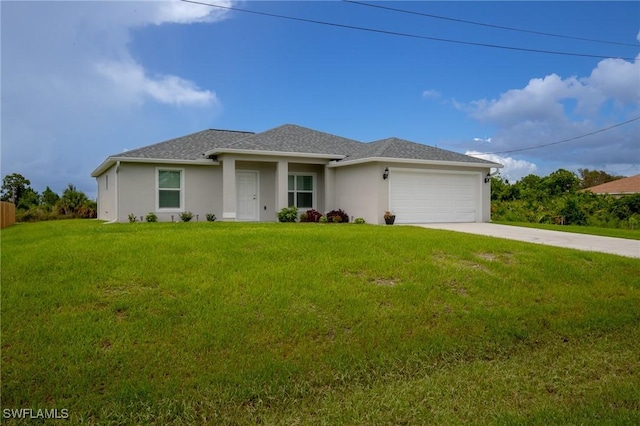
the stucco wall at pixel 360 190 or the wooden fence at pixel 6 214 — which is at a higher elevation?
the stucco wall at pixel 360 190

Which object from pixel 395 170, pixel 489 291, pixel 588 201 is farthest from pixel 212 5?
pixel 588 201

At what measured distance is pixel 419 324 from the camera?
5.82 meters

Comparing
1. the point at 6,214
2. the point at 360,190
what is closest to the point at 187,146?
the point at 360,190

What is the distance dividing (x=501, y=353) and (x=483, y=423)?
180 centimetres

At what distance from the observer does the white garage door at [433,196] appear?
16922 millimetres

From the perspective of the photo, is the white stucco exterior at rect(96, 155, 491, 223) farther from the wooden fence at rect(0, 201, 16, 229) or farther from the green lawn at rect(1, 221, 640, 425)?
the green lawn at rect(1, 221, 640, 425)

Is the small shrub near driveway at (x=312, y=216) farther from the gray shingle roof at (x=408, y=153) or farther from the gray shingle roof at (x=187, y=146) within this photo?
the gray shingle roof at (x=187, y=146)

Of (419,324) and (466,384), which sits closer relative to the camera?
(466,384)

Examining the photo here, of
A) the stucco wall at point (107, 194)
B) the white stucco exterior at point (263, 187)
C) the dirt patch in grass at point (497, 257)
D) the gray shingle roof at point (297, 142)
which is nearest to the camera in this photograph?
the dirt patch in grass at point (497, 257)

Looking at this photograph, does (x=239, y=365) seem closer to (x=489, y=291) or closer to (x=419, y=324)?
(x=419, y=324)

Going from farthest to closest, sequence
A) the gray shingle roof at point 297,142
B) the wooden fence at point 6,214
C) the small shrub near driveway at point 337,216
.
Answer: the wooden fence at point 6,214 → the gray shingle roof at point 297,142 → the small shrub near driveway at point 337,216

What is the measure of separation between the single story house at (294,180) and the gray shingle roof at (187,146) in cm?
4

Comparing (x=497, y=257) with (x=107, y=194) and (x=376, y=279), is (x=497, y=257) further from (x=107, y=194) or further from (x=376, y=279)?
(x=107, y=194)

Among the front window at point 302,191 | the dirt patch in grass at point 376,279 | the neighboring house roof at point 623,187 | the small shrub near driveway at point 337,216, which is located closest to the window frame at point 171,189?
the front window at point 302,191
